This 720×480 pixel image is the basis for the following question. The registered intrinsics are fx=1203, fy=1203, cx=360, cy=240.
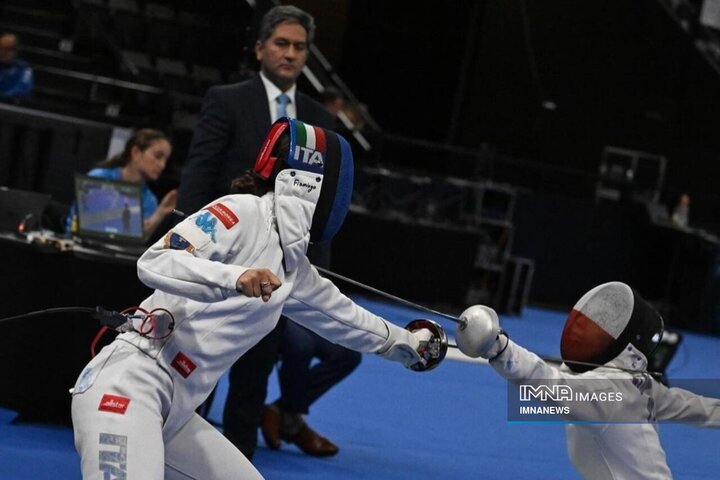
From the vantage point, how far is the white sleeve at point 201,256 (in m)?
2.75

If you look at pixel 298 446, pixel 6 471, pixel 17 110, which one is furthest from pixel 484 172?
pixel 6 471

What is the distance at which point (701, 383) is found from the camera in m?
3.80

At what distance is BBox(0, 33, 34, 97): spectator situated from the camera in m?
10.4

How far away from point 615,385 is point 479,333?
0.54 meters

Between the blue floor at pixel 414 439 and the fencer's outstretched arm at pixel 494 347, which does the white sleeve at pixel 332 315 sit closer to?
the fencer's outstretched arm at pixel 494 347

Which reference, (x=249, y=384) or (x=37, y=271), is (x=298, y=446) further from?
(x=37, y=271)

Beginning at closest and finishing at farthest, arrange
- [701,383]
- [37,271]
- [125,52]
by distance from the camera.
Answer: [701,383]
[37,271]
[125,52]

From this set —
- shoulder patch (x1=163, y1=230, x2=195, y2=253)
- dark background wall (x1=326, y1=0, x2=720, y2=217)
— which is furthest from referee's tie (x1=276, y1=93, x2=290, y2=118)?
dark background wall (x1=326, y1=0, x2=720, y2=217)

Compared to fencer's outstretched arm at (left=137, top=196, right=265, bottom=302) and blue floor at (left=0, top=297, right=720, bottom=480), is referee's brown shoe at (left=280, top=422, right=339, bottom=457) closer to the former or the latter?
blue floor at (left=0, top=297, right=720, bottom=480)

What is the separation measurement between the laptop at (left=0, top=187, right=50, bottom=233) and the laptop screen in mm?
193

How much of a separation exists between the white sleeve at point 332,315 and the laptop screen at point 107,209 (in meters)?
2.11

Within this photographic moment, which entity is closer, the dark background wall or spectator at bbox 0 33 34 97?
spectator at bbox 0 33 34 97

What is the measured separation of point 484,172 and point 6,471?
11272 millimetres

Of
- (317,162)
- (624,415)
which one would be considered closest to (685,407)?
(624,415)
